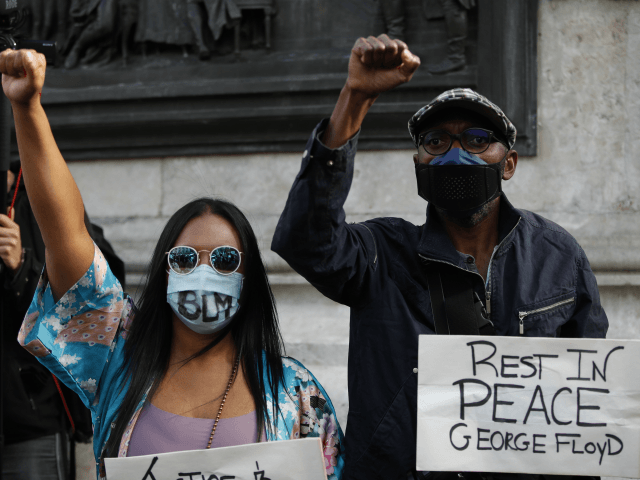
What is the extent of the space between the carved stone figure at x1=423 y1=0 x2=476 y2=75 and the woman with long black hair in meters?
2.26

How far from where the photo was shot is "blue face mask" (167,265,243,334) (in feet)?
6.70

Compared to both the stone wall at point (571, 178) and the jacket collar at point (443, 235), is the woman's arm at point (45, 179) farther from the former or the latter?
the stone wall at point (571, 178)

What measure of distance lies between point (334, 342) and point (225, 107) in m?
1.52

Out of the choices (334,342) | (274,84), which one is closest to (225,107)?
(274,84)

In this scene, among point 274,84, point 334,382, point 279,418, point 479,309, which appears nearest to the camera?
point 479,309

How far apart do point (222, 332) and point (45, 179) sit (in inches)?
27.0

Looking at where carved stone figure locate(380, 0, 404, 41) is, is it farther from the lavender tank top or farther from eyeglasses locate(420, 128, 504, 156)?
the lavender tank top

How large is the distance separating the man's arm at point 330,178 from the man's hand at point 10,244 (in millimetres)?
1537

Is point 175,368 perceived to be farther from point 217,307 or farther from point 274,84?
point 274,84

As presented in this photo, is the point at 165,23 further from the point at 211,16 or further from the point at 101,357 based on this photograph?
the point at 101,357

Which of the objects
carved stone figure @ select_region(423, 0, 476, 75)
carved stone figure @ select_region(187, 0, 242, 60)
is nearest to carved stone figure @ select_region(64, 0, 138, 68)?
carved stone figure @ select_region(187, 0, 242, 60)

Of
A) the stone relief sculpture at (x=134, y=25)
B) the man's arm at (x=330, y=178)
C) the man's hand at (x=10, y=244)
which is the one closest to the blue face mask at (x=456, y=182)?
the man's arm at (x=330, y=178)

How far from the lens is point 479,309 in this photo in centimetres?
188

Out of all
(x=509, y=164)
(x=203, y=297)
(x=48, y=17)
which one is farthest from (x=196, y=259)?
(x=48, y=17)
